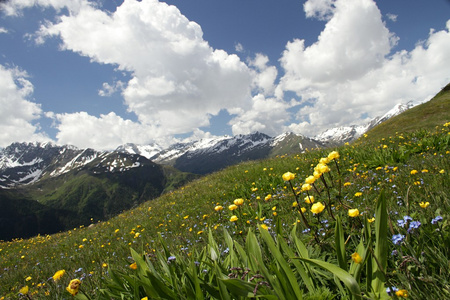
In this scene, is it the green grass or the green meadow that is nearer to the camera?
the green meadow

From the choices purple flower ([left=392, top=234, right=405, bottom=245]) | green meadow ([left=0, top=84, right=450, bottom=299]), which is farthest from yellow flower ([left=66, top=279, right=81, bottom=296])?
purple flower ([left=392, top=234, right=405, bottom=245])

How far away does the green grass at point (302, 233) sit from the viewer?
6.31 feet

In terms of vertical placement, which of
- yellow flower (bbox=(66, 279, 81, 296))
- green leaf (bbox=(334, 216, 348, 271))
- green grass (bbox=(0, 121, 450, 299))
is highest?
yellow flower (bbox=(66, 279, 81, 296))

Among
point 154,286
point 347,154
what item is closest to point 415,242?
point 154,286

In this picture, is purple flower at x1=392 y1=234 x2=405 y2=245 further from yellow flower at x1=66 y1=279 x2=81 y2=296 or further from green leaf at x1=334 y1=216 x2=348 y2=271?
yellow flower at x1=66 y1=279 x2=81 y2=296

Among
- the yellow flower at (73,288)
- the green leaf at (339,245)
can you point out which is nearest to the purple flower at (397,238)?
the green leaf at (339,245)

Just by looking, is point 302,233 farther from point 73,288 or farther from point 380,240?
point 73,288

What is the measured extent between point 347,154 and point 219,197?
18.9 ft

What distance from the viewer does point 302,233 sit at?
309 centimetres

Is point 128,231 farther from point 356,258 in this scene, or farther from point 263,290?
point 356,258

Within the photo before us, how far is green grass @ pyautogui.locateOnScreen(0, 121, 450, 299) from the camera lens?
75.7 inches

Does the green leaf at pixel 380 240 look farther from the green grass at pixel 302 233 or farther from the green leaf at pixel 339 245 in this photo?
the green leaf at pixel 339 245

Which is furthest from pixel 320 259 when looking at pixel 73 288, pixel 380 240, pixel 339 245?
pixel 73 288

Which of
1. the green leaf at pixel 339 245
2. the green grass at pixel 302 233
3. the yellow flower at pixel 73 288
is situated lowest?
the green grass at pixel 302 233
